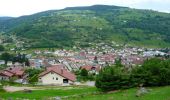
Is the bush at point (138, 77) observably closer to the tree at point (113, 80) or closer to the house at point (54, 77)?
the tree at point (113, 80)

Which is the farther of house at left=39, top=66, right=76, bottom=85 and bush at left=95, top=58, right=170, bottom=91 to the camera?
house at left=39, top=66, right=76, bottom=85

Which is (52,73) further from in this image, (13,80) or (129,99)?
(129,99)

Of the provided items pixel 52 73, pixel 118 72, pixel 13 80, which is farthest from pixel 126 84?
pixel 13 80

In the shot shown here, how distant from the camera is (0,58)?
589 ft

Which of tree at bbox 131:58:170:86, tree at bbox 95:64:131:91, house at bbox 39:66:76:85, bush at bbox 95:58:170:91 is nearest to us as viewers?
tree at bbox 131:58:170:86

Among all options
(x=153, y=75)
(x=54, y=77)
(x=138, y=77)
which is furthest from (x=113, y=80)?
(x=54, y=77)

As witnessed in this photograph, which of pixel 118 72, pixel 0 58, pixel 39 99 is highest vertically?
pixel 118 72

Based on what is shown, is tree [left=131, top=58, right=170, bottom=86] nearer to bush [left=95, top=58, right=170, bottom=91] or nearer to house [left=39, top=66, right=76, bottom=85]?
bush [left=95, top=58, right=170, bottom=91]

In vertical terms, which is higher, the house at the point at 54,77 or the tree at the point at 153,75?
the tree at the point at 153,75

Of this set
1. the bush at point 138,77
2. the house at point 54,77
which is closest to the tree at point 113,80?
the bush at point 138,77

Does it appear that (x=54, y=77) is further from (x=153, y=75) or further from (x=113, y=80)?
(x=153, y=75)

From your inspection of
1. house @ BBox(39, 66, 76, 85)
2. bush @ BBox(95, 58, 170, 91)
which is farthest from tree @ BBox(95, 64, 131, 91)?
house @ BBox(39, 66, 76, 85)

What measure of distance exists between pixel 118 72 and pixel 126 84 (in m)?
1.91

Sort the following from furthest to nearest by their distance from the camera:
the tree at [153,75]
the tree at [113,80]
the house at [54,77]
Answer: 1. the house at [54,77]
2. the tree at [113,80]
3. the tree at [153,75]
